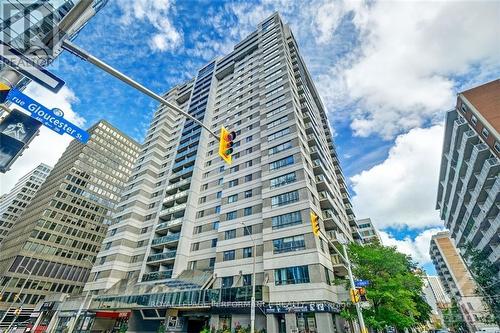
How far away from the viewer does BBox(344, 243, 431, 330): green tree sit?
20.7 m

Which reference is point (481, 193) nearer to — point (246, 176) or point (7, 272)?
point (246, 176)

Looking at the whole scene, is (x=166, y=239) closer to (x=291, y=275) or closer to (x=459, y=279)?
(x=291, y=275)

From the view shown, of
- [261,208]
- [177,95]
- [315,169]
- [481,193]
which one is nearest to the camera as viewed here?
[261,208]

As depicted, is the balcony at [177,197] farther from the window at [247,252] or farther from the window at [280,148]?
the window at [280,148]

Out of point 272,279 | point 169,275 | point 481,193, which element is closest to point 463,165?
point 481,193

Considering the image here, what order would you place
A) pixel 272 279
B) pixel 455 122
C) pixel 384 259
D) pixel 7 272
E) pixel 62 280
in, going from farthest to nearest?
pixel 62 280 < pixel 7 272 < pixel 455 122 < pixel 272 279 < pixel 384 259

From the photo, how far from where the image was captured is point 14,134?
6949 millimetres

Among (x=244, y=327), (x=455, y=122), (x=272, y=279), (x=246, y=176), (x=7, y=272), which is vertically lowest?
(x=244, y=327)

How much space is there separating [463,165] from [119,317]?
220ft

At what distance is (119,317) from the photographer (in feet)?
112

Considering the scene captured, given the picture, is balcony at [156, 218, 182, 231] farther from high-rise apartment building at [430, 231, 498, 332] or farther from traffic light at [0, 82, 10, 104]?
high-rise apartment building at [430, 231, 498, 332]

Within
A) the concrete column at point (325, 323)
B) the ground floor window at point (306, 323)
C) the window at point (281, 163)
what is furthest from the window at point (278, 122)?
the concrete column at point (325, 323)

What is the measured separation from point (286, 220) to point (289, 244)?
3018 mm

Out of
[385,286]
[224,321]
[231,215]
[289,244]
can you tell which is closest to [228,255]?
[231,215]
